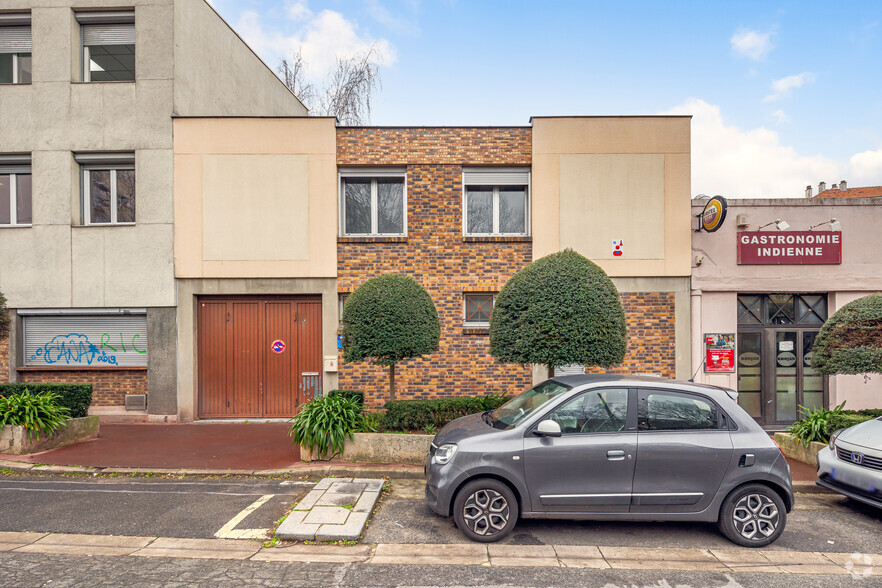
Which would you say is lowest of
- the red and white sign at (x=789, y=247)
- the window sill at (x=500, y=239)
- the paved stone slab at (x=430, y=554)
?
the paved stone slab at (x=430, y=554)

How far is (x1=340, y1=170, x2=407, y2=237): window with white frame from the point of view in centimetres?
1009

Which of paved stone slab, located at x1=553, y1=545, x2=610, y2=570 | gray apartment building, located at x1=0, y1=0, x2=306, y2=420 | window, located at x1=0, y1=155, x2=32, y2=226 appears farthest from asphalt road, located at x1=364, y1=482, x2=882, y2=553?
window, located at x1=0, y1=155, x2=32, y2=226

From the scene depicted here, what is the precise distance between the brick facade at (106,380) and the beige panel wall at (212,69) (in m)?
5.88

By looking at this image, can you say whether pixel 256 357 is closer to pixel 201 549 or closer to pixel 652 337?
pixel 201 549

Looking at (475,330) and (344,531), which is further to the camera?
(475,330)

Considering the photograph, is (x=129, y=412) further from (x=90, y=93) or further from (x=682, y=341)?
(x=682, y=341)

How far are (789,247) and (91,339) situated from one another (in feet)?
49.7

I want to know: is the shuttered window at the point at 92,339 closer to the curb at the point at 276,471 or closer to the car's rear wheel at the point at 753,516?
the curb at the point at 276,471

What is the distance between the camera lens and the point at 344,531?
450 centimetres

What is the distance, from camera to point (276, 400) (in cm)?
980

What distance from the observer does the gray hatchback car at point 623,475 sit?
171 inches

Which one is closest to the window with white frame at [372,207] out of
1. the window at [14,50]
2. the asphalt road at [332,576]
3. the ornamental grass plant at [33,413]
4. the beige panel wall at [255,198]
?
the beige panel wall at [255,198]

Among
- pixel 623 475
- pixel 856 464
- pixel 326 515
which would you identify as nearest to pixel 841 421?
pixel 856 464

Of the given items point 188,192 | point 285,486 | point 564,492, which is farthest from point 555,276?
point 188,192
